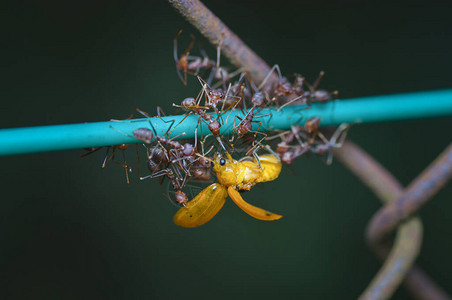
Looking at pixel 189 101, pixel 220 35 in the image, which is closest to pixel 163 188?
pixel 189 101

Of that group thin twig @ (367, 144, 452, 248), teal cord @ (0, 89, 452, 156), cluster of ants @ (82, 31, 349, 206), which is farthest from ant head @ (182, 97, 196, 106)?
thin twig @ (367, 144, 452, 248)

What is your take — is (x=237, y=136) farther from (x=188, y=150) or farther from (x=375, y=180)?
(x=375, y=180)

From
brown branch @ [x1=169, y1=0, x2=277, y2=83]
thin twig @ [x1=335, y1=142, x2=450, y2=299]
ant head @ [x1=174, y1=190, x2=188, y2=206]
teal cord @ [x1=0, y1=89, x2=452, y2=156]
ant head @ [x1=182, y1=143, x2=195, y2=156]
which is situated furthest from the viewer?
ant head @ [x1=174, y1=190, x2=188, y2=206]

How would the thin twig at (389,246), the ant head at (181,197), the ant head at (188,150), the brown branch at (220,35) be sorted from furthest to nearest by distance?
1. the ant head at (181,197)
2. the ant head at (188,150)
3. the thin twig at (389,246)
4. the brown branch at (220,35)

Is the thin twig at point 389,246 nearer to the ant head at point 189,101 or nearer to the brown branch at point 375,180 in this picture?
the brown branch at point 375,180

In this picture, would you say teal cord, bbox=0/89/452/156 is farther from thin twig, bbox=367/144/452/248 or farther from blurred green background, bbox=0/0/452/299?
blurred green background, bbox=0/0/452/299

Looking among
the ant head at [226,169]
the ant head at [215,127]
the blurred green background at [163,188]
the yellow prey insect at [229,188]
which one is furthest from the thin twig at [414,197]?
the blurred green background at [163,188]
